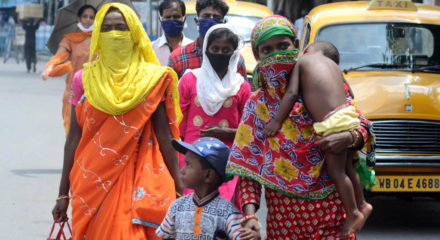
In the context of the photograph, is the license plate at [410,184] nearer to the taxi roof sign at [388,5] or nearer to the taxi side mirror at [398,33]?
the taxi side mirror at [398,33]

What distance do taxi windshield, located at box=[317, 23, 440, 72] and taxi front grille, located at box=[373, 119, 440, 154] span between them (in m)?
1.01

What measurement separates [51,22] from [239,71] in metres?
38.4

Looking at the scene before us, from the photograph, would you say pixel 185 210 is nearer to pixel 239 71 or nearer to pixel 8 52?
pixel 239 71

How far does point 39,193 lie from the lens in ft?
31.1

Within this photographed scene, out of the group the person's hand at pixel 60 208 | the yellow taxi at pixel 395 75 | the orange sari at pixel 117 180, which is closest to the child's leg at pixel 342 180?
the orange sari at pixel 117 180

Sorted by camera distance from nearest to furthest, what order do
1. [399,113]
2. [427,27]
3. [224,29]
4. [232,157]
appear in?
[232,157], [224,29], [399,113], [427,27]

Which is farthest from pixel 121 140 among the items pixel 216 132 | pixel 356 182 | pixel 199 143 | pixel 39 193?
pixel 39 193

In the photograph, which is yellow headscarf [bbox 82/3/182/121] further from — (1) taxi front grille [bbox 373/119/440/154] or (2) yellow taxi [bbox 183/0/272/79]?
(2) yellow taxi [bbox 183/0/272/79]

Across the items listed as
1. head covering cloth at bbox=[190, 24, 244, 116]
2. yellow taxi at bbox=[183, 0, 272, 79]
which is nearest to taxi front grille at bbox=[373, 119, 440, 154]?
head covering cloth at bbox=[190, 24, 244, 116]

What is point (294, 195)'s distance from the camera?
380cm

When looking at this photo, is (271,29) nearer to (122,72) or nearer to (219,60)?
(122,72)

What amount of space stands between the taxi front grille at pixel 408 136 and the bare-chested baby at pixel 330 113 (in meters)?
3.93

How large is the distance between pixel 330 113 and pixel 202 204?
2.53ft

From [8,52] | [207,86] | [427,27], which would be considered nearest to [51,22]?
[8,52]
